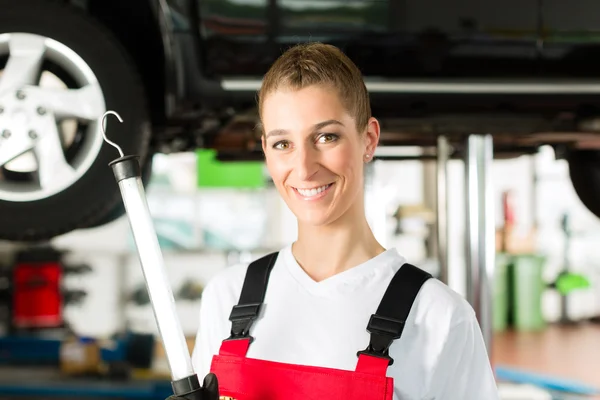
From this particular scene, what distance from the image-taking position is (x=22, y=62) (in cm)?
168

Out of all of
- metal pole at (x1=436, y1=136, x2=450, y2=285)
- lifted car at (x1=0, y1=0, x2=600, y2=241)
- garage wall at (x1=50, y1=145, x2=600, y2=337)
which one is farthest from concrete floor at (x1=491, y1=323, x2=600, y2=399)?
lifted car at (x1=0, y1=0, x2=600, y2=241)

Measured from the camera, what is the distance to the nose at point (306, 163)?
109cm

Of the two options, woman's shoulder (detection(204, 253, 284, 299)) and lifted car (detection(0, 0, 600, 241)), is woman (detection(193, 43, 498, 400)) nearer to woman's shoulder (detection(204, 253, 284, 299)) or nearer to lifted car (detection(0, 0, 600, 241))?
woman's shoulder (detection(204, 253, 284, 299))

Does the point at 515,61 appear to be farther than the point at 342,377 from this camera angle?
Yes

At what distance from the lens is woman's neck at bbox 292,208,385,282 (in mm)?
1179

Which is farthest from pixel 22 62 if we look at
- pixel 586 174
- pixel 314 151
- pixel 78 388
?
pixel 78 388

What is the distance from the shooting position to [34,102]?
1638mm

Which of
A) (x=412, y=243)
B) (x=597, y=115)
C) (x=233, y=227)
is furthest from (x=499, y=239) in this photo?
(x=597, y=115)

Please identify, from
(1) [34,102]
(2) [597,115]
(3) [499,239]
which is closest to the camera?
(1) [34,102]

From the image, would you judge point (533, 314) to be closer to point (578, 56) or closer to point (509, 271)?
point (509, 271)

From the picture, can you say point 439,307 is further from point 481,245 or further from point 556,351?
point 556,351

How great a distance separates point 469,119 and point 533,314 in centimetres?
743

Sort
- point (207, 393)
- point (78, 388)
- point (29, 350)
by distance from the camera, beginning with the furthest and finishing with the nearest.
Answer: point (29, 350) → point (78, 388) → point (207, 393)

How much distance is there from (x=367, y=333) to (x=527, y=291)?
26.9 ft
